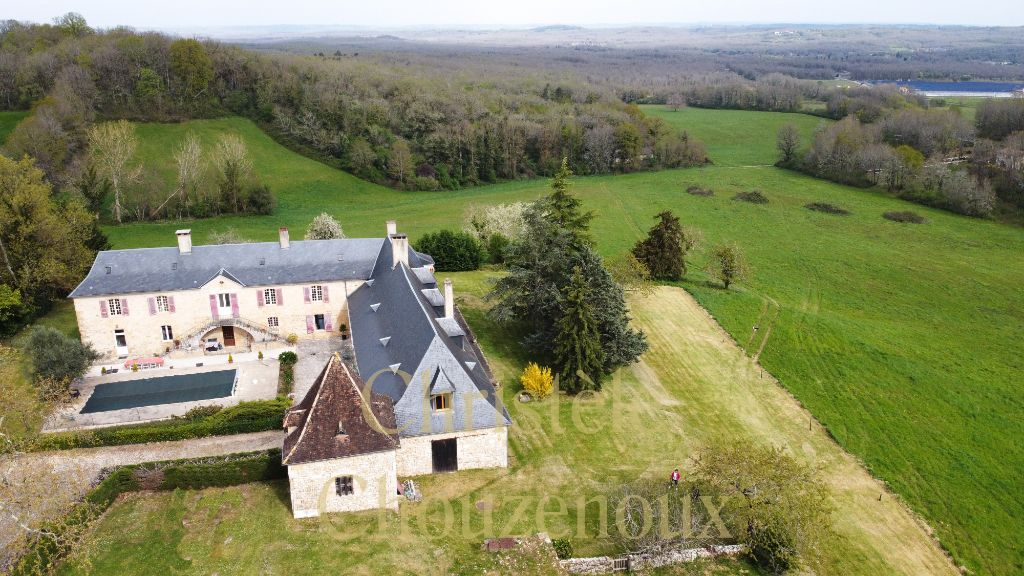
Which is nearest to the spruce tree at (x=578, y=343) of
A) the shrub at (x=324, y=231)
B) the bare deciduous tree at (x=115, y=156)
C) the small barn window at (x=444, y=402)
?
the small barn window at (x=444, y=402)

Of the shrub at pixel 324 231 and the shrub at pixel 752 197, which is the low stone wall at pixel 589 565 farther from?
the shrub at pixel 752 197

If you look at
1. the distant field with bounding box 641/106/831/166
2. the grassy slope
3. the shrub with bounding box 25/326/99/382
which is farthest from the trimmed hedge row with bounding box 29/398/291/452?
the distant field with bounding box 641/106/831/166

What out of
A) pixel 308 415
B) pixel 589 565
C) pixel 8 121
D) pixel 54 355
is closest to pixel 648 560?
pixel 589 565

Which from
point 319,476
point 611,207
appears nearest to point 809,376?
point 319,476

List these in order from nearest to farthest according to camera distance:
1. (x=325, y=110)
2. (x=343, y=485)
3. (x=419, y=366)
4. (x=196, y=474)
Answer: (x=343, y=485) < (x=196, y=474) < (x=419, y=366) < (x=325, y=110)

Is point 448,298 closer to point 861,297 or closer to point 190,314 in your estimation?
point 190,314

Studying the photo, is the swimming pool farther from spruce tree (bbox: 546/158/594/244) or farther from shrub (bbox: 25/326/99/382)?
spruce tree (bbox: 546/158/594/244)
